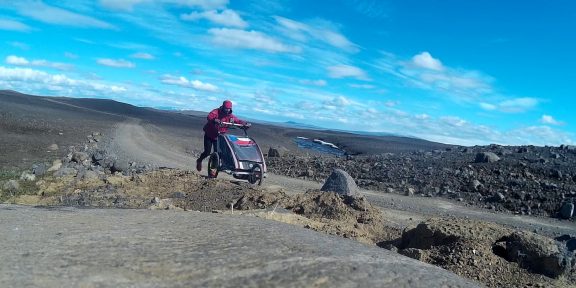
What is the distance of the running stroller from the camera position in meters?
13.8

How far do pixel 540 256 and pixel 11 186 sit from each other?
34.5 ft

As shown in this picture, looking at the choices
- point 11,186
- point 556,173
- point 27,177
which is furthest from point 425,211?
point 27,177

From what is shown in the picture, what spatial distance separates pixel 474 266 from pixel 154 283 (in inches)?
151

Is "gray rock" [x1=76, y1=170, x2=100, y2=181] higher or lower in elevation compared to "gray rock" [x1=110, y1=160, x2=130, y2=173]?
lower

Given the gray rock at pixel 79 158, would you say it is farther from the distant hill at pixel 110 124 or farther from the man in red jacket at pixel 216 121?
the man in red jacket at pixel 216 121

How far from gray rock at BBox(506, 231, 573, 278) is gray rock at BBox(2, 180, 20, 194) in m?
9.99

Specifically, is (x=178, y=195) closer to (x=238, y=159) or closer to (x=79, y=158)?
(x=238, y=159)

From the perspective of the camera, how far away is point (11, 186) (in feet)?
37.4

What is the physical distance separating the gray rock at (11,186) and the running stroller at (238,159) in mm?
4810

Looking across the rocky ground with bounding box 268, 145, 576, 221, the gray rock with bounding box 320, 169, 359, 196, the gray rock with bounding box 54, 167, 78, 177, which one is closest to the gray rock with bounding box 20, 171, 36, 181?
the gray rock with bounding box 54, 167, 78, 177

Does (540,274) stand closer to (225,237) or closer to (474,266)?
(474,266)

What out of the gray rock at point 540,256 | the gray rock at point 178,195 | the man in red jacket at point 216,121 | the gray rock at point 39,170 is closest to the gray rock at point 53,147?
the gray rock at point 39,170

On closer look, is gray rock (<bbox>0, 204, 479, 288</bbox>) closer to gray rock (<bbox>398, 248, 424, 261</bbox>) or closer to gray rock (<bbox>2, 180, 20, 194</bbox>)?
gray rock (<bbox>398, 248, 424, 261</bbox>)

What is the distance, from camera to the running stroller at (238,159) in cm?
1379
